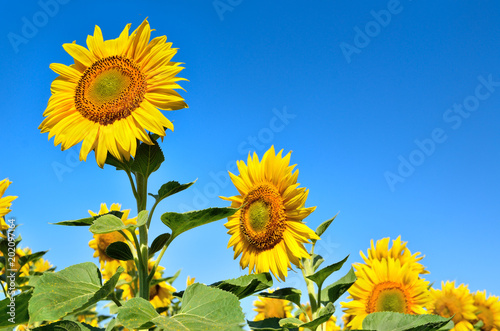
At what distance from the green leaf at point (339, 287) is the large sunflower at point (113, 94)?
1577mm

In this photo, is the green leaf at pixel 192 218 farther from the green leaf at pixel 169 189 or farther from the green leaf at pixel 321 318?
the green leaf at pixel 321 318

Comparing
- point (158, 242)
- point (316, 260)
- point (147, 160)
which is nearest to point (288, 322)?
Answer: point (316, 260)

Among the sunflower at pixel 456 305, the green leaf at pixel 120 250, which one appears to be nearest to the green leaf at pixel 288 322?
the green leaf at pixel 120 250

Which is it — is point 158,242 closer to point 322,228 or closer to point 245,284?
point 245,284

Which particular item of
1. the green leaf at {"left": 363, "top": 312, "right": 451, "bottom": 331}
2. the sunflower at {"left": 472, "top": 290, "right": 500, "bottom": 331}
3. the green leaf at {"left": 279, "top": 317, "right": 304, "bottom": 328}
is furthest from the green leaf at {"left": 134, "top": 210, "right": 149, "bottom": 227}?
the sunflower at {"left": 472, "top": 290, "right": 500, "bottom": 331}

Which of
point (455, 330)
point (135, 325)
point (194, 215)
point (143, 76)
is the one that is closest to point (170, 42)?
point (143, 76)

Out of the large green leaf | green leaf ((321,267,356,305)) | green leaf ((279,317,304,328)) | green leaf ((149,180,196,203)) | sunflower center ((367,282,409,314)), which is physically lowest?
the large green leaf

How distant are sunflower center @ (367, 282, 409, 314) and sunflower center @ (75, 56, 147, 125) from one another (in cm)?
347

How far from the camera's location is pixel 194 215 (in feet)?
7.77

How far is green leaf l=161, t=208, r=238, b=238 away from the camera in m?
2.35

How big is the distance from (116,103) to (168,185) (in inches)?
26.9

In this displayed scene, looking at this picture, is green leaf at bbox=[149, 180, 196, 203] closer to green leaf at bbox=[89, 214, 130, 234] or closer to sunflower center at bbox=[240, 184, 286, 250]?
green leaf at bbox=[89, 214, 130, 234]

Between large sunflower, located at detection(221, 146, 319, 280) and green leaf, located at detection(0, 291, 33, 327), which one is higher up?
large sunflower, located at detection(221, 146, 319, 280)

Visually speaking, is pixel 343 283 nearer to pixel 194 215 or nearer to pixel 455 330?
pixel 194 215
